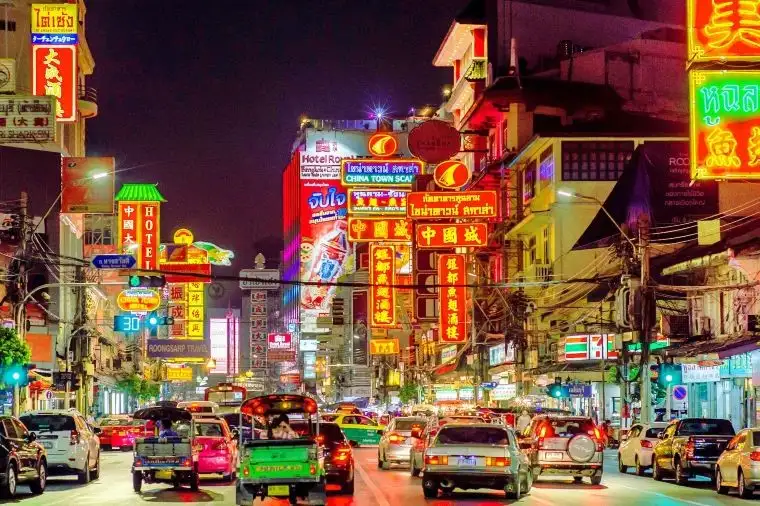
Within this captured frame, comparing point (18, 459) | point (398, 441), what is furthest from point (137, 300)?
point (18, 459)

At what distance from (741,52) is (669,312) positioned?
24688 millimetres

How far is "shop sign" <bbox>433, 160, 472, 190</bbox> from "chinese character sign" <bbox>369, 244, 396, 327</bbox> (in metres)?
6.06

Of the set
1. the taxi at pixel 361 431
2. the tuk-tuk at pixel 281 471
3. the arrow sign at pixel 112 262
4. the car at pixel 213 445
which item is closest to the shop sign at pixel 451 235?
the taxi at pixel 361 431

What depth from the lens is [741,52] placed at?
2817 cm

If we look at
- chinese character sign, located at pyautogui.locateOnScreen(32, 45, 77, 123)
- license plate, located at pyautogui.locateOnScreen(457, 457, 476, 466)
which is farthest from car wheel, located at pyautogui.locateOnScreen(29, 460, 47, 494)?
chinese character sign, located at pyautogui.locateOnScreen(32, 45, 77, 123)

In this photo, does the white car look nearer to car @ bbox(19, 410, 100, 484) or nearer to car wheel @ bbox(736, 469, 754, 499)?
car wheel @ bbox(736, 469, 754, 499)

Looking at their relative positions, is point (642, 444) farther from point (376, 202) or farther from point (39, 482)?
point (376, 202)

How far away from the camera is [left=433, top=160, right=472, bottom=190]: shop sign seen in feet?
263

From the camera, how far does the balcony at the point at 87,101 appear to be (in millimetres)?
89062

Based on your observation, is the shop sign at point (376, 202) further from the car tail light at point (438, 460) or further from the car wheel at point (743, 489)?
the car tail light at point (438, 460)

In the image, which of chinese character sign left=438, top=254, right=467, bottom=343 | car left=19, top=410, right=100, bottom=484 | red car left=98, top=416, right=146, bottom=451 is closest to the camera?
car left=19, top=410, right=100, bottom=484

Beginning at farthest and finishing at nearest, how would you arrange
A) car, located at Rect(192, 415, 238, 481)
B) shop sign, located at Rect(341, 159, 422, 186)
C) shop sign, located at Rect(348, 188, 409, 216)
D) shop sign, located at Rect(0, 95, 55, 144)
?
shop sign, located at Rect(341, 159, 422, 186) → shop sign, located at Rect(348, 188, 409, 216) → shop sign, located at Rect(0, 95, 55, 144) → car, located at Rect(192, 415, 238, 481)

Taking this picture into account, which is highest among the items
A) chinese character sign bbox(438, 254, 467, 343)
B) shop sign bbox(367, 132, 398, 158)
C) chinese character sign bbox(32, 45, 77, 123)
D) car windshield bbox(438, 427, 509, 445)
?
shop sign bbox(367, 132, 398, 158)

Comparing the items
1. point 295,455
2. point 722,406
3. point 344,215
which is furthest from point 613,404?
point 344,215
